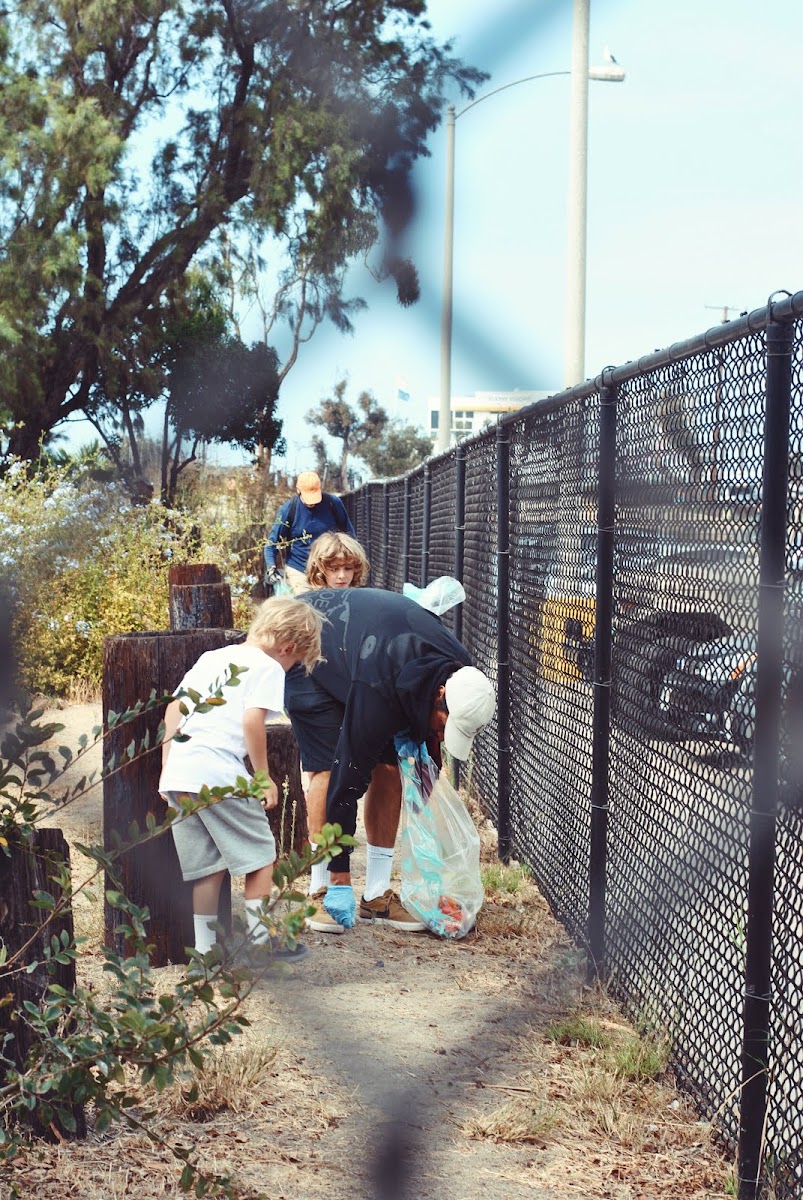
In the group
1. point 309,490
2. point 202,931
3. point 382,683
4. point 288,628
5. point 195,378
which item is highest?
point 309,490

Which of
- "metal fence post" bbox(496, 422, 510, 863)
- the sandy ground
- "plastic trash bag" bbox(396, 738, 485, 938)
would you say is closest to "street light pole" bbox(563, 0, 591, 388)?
the sandy ground

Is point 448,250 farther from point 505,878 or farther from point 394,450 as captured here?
point 505,878

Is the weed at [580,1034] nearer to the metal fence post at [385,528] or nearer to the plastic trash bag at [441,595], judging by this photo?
the plastic trash bag at [441,595]

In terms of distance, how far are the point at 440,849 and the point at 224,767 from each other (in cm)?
118

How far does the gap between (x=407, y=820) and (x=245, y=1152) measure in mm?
2076

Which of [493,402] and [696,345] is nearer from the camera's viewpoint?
[493,402]

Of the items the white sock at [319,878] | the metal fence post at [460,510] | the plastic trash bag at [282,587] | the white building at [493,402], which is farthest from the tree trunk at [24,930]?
the plastic trash bag at [282,587]

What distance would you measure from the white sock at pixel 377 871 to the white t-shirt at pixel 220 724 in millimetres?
1257

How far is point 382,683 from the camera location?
4426mm

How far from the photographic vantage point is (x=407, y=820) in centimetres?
473

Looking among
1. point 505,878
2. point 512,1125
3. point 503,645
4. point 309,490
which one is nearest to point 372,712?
point 505,878

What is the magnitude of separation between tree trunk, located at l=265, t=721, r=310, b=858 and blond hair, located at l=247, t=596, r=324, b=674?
0.86 m

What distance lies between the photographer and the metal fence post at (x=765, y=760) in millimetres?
2414

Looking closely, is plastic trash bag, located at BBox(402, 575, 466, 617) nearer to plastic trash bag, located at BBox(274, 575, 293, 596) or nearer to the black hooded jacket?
the black hooded jacket
